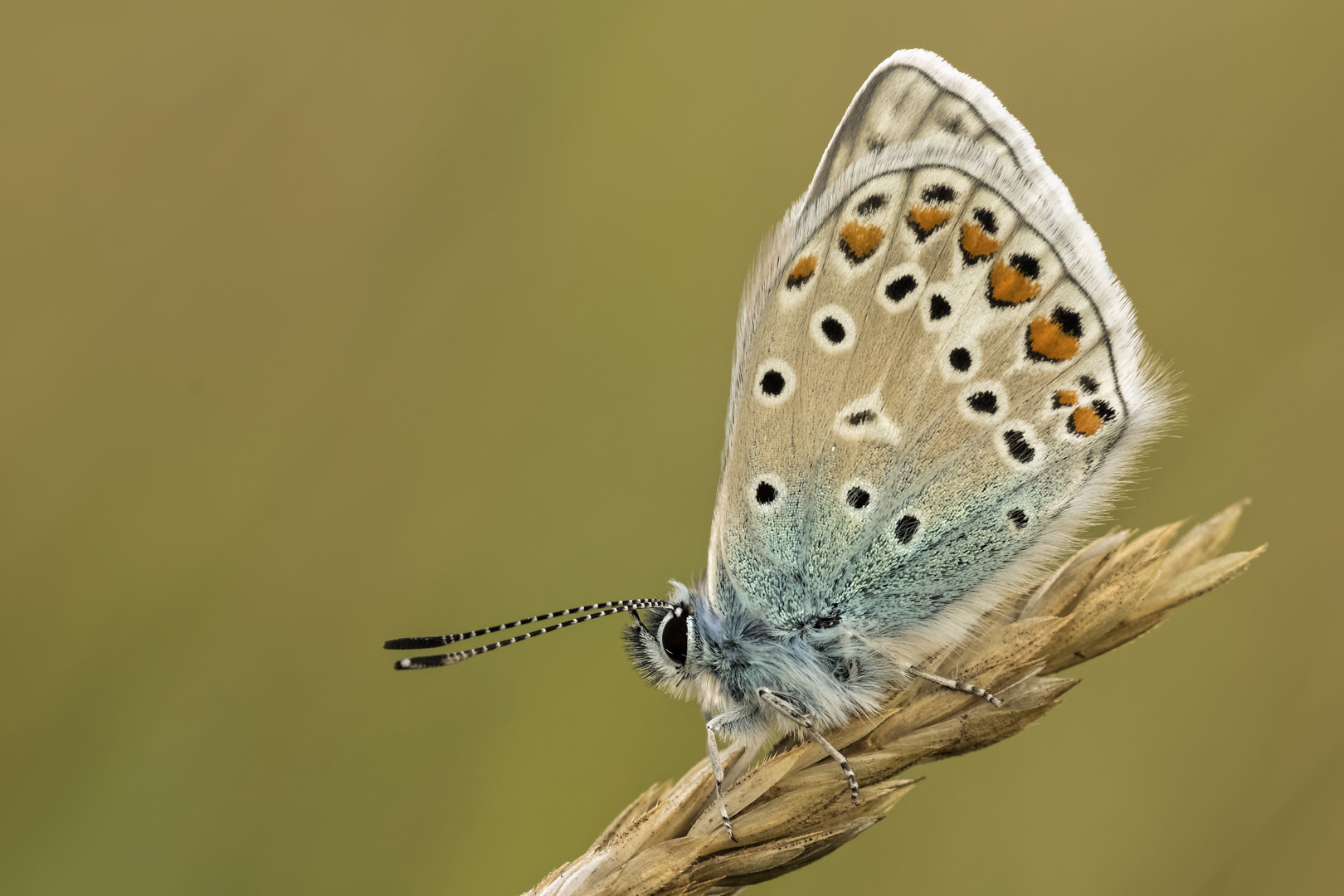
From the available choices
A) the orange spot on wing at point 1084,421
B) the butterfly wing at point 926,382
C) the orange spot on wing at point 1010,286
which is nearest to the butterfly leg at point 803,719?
the butterfly wing at point 926,382

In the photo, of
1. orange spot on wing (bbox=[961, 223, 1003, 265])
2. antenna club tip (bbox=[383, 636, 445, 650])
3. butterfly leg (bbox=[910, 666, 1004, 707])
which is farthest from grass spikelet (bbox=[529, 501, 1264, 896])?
orange spot on wing (bbox=[961, 223, 1003, 265])

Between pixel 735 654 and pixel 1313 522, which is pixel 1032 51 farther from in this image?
pixel 735 654

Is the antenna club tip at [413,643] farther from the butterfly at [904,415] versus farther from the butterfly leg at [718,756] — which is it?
the butterfly leg at [718,756]

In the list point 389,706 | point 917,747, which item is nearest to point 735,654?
point 917,747

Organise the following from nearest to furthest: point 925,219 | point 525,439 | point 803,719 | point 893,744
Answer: point 893,744 < point 803,719 < point 925,219 < point 525,439

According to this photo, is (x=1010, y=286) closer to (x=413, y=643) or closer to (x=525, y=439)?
(x=413, y=643)

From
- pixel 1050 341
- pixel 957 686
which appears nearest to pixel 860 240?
pixel 1050 341

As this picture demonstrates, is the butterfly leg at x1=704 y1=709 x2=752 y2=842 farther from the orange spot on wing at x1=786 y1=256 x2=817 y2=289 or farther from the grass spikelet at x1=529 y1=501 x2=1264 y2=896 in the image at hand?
the orange spot on wing at x1=786 y1=256 x2=817 y2=289
